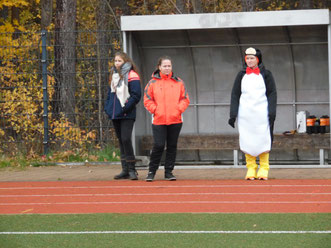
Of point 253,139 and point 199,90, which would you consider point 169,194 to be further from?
point 199,90

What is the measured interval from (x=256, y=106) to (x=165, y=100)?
121 cm

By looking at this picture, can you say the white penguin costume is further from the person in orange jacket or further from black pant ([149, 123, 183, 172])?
black pant ([149, 123, 183, 172])

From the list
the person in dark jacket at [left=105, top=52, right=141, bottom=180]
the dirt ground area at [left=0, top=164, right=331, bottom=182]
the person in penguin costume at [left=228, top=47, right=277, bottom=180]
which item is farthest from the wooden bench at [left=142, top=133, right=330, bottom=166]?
the person in dark jacket at [left=105, top=52, right=141, bottom=180]

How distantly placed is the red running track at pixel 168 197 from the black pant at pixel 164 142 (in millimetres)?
304

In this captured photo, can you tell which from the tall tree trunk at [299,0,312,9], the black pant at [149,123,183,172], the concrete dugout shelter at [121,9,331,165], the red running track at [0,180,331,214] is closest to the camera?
the red running track at [0,180,331,214]

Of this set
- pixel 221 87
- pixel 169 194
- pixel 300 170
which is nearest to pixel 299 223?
pixel 169 194

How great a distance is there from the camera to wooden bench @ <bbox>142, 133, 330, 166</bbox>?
41.9 feet

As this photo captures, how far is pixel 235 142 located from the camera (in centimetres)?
1322

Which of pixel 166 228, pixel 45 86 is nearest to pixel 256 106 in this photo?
pixel 166 228

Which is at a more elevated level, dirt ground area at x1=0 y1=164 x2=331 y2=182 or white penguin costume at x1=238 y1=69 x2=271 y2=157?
white penguin costume at x1=238 y1=69 x2=271 y2=157

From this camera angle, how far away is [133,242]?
6.41 m

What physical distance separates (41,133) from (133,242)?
8.05 m

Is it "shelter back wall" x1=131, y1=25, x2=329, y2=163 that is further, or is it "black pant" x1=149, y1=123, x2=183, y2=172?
"shelter back wall" x1=131, y1=25, x2=329, y2=163

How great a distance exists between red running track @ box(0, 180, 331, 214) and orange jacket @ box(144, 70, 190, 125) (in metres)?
0.88
